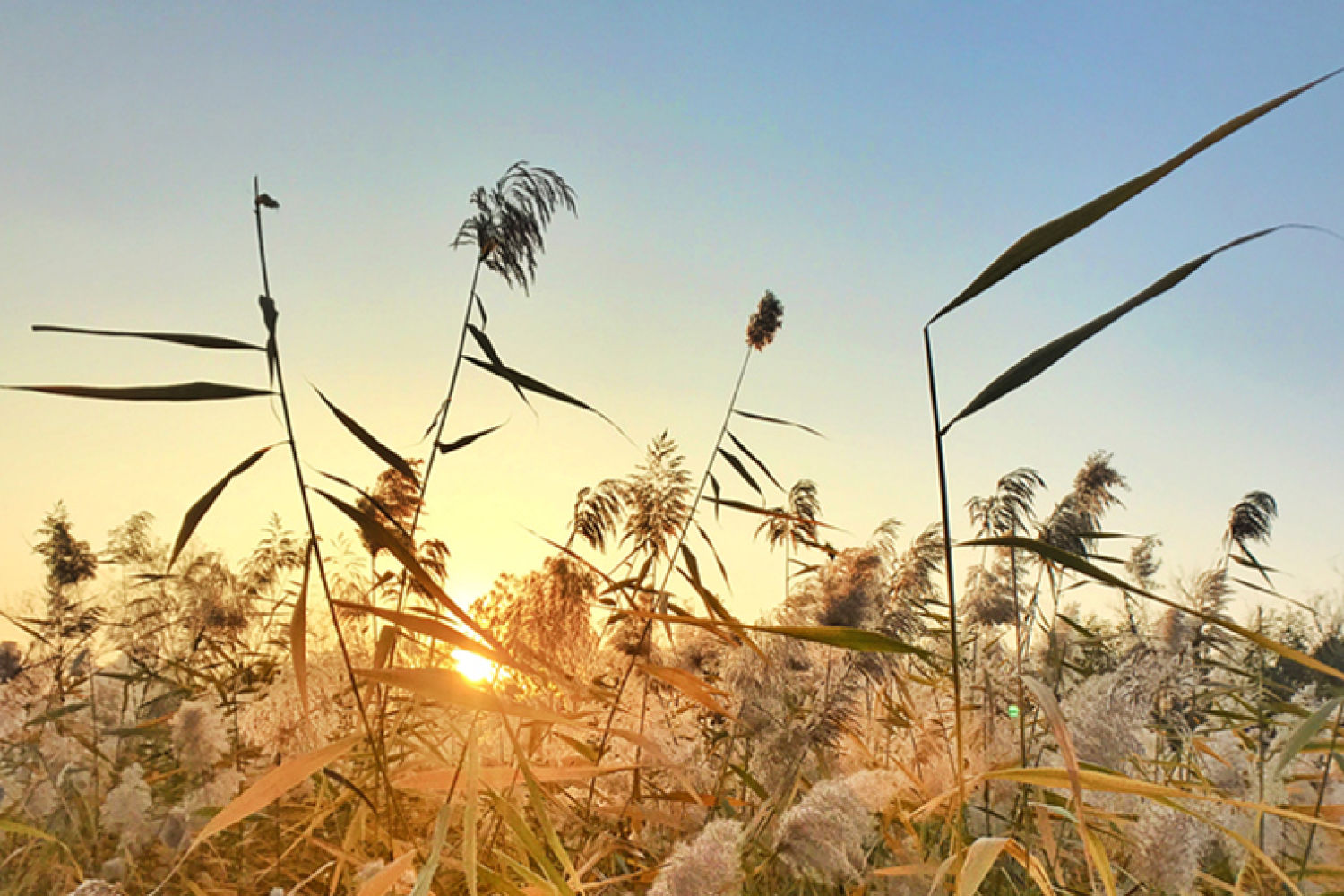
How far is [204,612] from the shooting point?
99.7 inches

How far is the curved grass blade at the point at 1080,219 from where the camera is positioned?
0.85 metres

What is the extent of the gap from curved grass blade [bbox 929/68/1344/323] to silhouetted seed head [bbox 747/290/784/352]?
131 centimetres

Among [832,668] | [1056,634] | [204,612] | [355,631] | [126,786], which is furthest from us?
[355,631]

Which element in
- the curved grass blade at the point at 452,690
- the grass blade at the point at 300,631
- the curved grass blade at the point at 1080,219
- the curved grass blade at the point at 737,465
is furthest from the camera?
the curved grass blade at the point at 737,465

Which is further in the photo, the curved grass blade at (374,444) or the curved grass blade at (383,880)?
the curved grass blade at (374,444)

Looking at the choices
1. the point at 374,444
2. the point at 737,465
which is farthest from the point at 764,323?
the point at 374,444

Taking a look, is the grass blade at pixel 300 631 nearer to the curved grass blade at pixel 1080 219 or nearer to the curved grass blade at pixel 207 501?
the curved grass blade at pixel 207 501

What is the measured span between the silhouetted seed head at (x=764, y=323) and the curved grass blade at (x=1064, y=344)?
1285 millimetres

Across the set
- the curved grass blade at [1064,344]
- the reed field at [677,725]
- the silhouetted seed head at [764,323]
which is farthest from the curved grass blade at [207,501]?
the silhouetted seed head at [764,323]

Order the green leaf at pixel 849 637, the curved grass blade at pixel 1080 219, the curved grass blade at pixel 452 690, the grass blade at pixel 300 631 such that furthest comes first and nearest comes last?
the grass blade at pixel 300 631 → the curved grass blade at pixel 452 690 → the green leaf at pixel 849 637 → the curved grass blade at pixel 1080 219

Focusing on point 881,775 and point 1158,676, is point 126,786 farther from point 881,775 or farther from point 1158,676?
point 1158,676

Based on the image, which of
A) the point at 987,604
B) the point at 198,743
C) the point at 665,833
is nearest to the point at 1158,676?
the point at 987,604

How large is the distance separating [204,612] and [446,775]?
146cm

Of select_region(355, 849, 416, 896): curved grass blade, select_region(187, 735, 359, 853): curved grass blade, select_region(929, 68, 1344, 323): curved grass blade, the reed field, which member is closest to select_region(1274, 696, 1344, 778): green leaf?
the reed field
